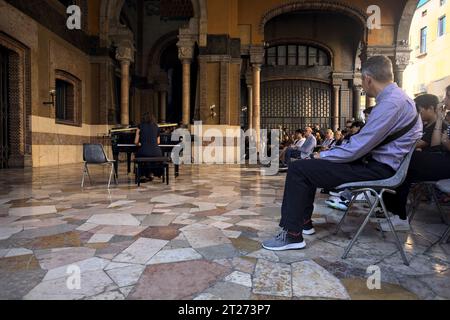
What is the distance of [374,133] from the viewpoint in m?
2.57

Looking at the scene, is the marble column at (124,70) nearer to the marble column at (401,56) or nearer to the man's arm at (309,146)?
the man's arm at (309,146)

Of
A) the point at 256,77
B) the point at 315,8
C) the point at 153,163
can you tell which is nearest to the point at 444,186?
the point at 153,163

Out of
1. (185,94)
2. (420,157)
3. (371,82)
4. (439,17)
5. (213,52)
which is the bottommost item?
(420,157)

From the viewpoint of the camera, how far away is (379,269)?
243 centimetres

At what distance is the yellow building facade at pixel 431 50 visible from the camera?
27328 millimetres

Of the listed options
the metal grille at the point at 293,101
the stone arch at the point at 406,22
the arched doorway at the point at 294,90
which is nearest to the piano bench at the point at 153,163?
the stone arch at the point at 406,22

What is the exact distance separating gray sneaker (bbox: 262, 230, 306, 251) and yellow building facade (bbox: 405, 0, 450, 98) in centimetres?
2720

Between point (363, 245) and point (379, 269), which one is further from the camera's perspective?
point (363, 245)

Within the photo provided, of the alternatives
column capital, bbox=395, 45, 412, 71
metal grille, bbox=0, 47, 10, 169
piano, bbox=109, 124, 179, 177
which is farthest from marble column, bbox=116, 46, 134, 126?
column capital, bbox=395, 45, 412, 71

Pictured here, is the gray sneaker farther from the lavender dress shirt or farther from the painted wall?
the painted wall

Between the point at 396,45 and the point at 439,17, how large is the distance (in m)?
17.1

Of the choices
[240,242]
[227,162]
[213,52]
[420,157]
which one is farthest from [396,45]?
[240,242]
